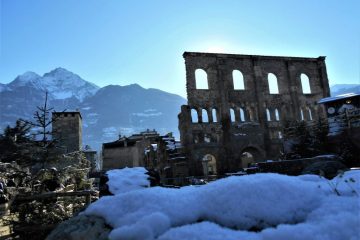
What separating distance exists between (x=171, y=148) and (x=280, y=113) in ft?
51.7

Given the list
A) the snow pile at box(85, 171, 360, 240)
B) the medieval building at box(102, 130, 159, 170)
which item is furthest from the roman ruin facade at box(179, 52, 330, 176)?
the snow pile at box(85, 171, 360, 240)

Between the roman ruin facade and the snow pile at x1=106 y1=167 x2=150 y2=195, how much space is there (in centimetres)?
1989

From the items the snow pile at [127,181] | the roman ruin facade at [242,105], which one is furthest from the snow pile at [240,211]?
the roman ruin facade at [242,105]

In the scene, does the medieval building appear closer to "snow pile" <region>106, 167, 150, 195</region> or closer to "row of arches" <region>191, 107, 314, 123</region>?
"row of arches" <region>191, 107, 314, 123</region>

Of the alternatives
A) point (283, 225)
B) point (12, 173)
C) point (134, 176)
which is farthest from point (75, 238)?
point (12, 173)

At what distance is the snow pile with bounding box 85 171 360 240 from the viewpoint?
232 cm

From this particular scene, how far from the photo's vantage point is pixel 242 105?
31000 millimetres

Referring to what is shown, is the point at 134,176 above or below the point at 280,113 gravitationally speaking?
below

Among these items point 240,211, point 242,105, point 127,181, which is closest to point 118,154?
point 242,105

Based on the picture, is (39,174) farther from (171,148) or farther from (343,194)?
(171,148)

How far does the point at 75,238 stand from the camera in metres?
2.72

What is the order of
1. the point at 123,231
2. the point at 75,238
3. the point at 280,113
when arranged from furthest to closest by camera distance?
the point at 280,113 < the point at 75,238 < the point at 123,231

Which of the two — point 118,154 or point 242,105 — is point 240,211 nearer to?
point 242,105

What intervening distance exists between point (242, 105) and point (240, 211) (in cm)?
2901
